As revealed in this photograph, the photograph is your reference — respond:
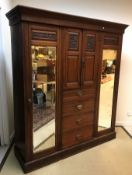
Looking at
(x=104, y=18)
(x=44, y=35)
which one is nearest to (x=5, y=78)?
(x=44, y=35)

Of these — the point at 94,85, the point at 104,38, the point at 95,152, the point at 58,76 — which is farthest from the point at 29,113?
the point at 104,38

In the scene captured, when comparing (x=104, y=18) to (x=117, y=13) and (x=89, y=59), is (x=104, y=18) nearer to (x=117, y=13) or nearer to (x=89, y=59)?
(x=117, y=13)

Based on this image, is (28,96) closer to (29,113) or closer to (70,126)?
(29,113)

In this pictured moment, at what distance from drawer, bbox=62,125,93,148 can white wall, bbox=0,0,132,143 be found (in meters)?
0.93

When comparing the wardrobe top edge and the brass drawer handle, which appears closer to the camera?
the wardrobe top edge

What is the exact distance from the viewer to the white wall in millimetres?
2498

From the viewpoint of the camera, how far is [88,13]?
2.84 metres

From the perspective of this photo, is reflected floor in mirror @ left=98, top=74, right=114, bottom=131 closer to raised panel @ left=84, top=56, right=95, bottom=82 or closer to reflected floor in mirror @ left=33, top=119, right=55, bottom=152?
raised panel @ left=84, top=56, right=95, bottom=82

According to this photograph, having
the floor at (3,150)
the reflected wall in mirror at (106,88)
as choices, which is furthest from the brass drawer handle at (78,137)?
the floor at (3,150)

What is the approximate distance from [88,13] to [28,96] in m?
1.83

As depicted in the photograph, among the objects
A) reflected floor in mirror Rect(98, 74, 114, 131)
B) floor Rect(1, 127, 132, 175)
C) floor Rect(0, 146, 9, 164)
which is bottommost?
floor Rect(1, 127, 132, 175)

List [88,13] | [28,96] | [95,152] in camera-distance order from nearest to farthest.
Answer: [28,96] < [95,152] < [88,13]

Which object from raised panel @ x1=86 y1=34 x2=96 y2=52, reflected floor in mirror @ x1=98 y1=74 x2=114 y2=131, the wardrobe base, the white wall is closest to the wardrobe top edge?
raised panel @ x1=86 y1=34 x2=96 y2=52

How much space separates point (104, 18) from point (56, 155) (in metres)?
2.35
